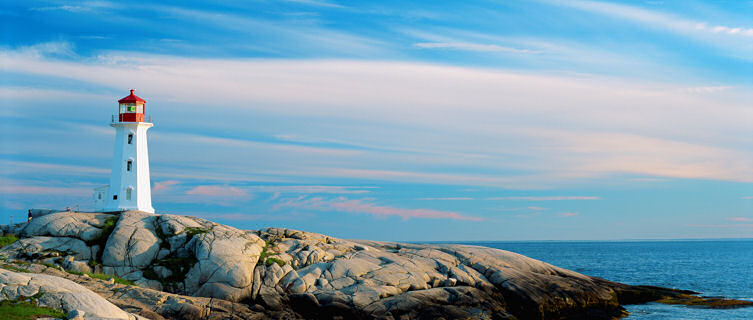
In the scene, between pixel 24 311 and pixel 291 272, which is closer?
pixel 24 311

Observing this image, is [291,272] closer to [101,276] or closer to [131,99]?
[101,276]

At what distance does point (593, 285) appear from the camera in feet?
Answer: 138

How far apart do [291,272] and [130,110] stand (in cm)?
2135

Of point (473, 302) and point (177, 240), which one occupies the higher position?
point (177, 240)

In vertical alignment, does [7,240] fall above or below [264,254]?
above

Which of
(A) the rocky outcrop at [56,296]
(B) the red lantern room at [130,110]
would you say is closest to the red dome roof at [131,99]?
(B) the red lantern room at [130,110]

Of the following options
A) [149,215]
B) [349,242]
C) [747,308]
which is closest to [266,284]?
[349,242]

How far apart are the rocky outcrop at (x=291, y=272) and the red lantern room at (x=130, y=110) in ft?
32.5

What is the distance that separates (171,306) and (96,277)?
684 centimetres

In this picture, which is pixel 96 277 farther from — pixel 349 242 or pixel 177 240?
pixel 349 242

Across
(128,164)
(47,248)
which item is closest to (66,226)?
(47,248)

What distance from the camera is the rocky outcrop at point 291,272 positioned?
33.0m

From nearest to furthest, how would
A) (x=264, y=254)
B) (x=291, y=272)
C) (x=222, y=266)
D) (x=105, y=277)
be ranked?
(x=105, y=277) < (x=222, y=266) < (x=291, y=272) < (x=264, y=254)

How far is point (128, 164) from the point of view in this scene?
1885 inches
